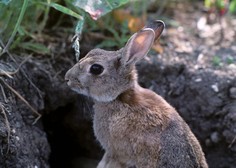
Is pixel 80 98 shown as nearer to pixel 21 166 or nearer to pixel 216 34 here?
pixel 21 166

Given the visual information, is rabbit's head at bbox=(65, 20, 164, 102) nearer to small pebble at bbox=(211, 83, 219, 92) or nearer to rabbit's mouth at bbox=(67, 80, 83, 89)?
rabbit's mouth at bbox=(67, 80, 83, 89)

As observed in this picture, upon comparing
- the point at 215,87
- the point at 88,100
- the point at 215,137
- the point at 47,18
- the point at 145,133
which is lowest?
the point at 215,137

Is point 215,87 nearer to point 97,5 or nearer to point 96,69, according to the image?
point 96,69

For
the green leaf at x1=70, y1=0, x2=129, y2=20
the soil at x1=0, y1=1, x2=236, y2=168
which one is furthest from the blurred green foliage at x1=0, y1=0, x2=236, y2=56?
the soil at x1=0, y1=1, x2=236, y2=168

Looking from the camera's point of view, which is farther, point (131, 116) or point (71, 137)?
point (71, 137)

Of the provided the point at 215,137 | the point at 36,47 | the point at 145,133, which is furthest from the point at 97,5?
the point at 215,137

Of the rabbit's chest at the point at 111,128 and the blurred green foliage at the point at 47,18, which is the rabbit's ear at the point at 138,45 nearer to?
the blurred green foliage at the point at 47,18

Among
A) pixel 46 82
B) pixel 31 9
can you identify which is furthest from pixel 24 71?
pixel 31 9
